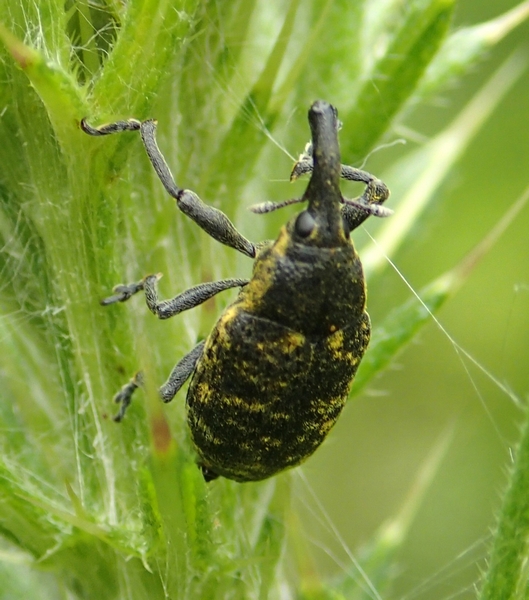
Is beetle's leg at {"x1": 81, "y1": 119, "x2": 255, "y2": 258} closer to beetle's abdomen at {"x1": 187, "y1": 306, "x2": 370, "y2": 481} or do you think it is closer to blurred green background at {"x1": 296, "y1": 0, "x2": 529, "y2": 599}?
beetle's abdomen at {"x1": 187, "y1": 306, "x2": 370, "y2": 481}

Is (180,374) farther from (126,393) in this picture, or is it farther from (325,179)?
(325,179)

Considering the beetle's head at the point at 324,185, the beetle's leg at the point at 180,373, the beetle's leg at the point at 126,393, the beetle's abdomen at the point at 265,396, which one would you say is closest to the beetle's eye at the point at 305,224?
the beetle's head at the point at 324,185

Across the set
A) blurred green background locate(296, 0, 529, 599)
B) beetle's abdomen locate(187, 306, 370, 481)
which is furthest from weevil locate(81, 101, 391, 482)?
blurred green background locate(296, 0, 529, 599)

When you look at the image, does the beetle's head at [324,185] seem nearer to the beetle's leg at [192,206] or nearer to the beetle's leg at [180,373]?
the beetle's leg at [192,206]

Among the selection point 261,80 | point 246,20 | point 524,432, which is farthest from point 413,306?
point 246,20

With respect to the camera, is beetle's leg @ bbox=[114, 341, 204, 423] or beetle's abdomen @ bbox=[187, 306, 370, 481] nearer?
beetle's abdomen @ bbox=[187, 306, 370, 481]
